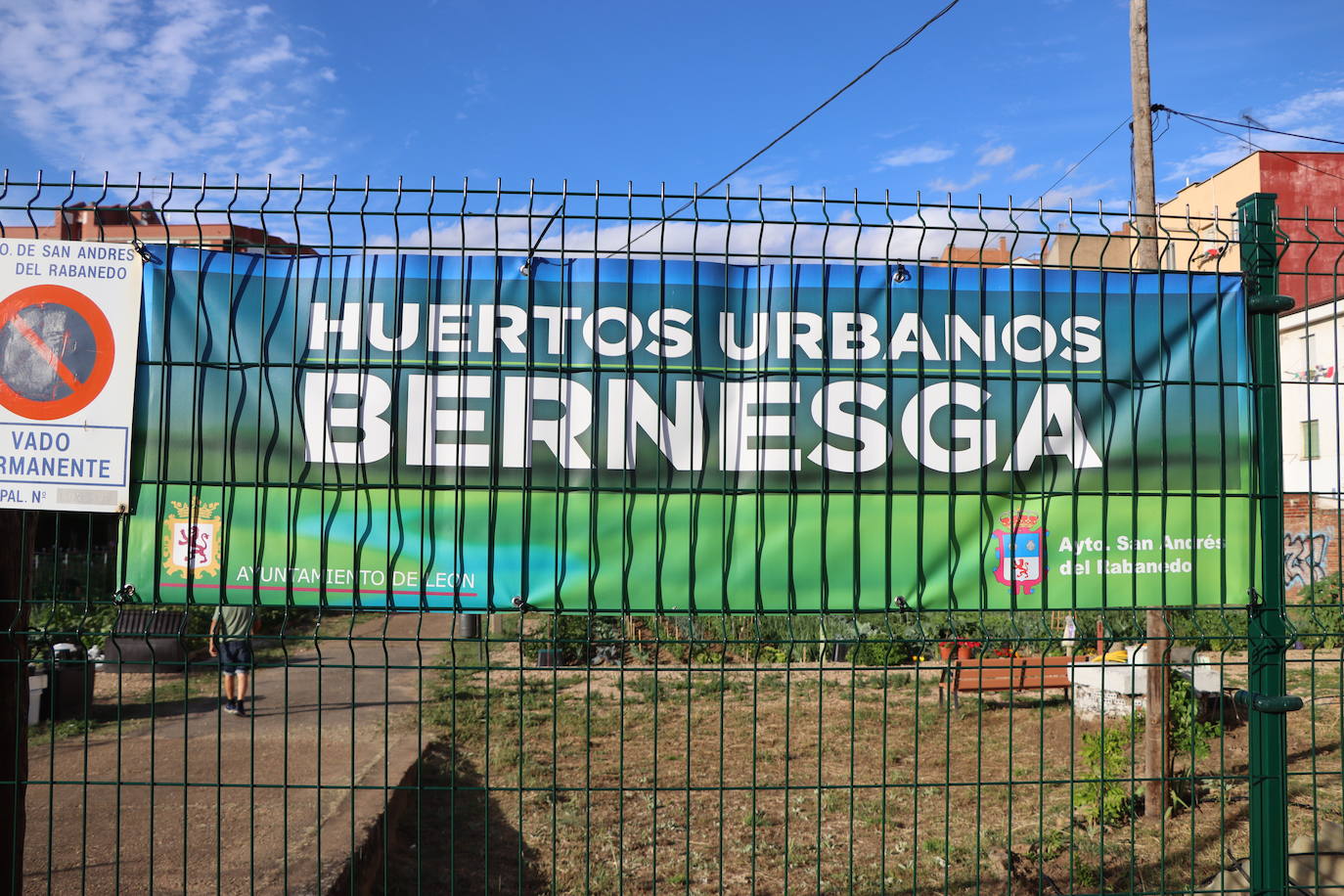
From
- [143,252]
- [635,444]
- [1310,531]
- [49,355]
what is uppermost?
[143,252]

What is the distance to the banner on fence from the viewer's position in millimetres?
3229

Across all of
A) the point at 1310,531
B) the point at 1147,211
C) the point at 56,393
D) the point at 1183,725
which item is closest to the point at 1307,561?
the point at 1310,531

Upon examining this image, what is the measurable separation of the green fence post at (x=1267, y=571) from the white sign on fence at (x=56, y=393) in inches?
149

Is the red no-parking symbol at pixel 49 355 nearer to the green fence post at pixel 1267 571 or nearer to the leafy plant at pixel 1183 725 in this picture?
the green fence post at pixel 1267 571

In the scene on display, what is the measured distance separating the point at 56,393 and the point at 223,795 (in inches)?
193

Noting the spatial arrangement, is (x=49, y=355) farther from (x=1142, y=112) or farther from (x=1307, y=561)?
(x=1142, y=112)

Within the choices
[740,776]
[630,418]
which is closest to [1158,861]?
[740,776]

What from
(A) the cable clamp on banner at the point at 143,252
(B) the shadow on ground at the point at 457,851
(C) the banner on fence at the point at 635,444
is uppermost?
(A) the cable clamp on banner at the point at 143,252

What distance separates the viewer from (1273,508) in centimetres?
330

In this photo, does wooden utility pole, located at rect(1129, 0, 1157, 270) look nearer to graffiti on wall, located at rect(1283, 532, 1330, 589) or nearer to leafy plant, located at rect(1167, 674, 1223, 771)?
graffiti on wall, located at rect(1283, 532, 1330, 589)

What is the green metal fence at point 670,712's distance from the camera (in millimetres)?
3158

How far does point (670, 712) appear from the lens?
10.6 metres

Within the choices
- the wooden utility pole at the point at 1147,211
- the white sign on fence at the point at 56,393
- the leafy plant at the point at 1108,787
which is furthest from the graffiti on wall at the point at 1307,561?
the white sign on fence at the point at 56,393

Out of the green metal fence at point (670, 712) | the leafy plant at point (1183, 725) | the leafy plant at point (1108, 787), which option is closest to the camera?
the green metal fence at point (670, 712)
